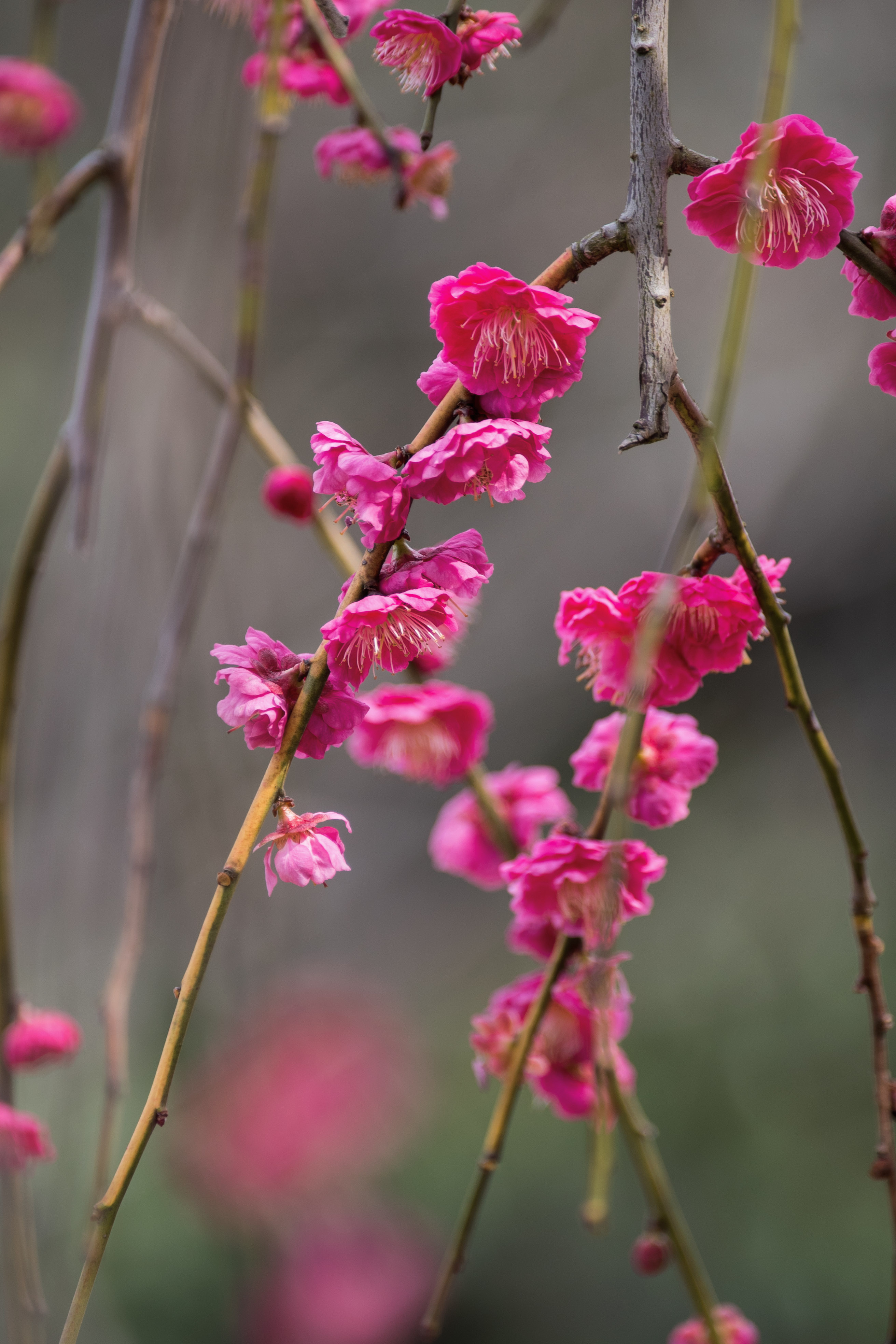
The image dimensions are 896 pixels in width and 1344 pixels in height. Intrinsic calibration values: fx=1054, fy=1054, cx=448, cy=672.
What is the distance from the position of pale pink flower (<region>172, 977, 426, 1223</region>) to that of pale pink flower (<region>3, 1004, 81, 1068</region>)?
11 cm

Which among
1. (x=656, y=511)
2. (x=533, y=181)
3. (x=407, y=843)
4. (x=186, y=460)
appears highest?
(x=533, y=181)

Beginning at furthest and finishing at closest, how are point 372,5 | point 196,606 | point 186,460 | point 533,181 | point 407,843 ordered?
1. point 407,843
2. point 533,181
3. point 186,460
4. point 372,5
5. point 196,606

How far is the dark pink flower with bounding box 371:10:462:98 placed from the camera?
21.2 inches

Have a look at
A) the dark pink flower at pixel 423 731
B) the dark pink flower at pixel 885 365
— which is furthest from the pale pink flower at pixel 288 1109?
the dark pink flower at pixel 885 365

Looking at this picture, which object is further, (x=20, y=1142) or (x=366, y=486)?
(x=20, y=1142)

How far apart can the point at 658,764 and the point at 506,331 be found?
284mm

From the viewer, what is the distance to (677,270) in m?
2.36

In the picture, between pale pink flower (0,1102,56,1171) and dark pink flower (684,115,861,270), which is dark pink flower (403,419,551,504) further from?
pale pink flower (0,1102,56,1171)

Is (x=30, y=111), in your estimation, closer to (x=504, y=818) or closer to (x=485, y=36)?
(x=485, y=36)

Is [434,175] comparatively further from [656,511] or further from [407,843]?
[407,843]

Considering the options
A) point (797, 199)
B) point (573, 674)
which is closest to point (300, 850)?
point (797, 199)

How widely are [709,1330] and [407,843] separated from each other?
2.10m

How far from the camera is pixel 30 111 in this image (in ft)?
1.71

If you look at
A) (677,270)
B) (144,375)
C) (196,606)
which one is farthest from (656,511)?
(196,606)
